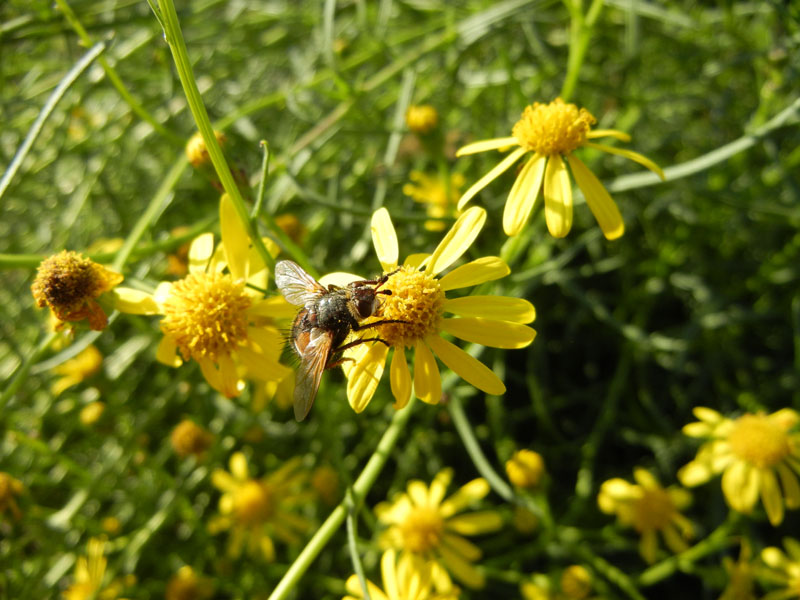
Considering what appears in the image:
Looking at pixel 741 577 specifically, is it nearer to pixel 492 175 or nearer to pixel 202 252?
pixel 492 175

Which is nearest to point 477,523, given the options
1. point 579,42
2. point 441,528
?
point 441,528

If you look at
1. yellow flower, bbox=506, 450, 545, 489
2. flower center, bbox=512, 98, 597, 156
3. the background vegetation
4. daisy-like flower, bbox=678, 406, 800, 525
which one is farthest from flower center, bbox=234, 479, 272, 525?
flower center, bbox=512, 98, 597, 156

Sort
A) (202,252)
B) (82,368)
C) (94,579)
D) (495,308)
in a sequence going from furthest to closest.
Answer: (82,368) → (94,579) → (202,252) → (495,308)

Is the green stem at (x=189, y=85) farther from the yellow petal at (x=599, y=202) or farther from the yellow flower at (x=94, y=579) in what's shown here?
the yellow flower at (x=94, y=579)

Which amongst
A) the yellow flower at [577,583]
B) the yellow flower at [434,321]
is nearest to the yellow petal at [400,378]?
the yellow flower at [434,321]

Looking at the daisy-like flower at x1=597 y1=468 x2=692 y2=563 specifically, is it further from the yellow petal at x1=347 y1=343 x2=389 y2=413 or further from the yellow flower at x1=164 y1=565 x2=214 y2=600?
the yellow flower at x1=164 y1=565 x2=214 y2=600

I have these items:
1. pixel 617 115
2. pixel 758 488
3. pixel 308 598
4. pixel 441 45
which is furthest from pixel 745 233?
pixel 308 598
